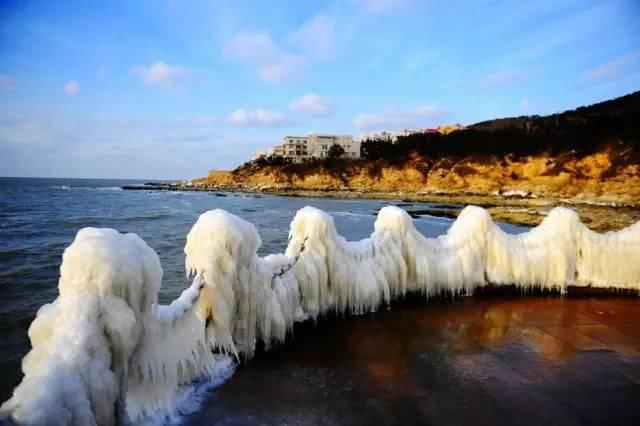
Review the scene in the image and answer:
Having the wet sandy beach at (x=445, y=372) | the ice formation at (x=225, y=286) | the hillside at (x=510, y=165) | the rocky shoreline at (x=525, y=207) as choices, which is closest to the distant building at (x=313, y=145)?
the hillside at (x=510, y=165)

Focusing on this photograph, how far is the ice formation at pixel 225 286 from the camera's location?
2.69 meters

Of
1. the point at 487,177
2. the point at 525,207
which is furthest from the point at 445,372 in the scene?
the point at 487,177

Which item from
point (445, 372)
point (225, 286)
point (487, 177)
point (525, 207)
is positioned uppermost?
point (487, 177)

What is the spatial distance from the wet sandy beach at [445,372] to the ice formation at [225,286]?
461 millimetres

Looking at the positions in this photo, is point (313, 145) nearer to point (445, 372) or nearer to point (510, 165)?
point (510, 165)

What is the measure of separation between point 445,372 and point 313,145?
126648 millimetres

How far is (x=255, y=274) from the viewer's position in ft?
16.8

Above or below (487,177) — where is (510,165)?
above

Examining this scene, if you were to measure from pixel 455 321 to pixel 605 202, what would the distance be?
4701 cm

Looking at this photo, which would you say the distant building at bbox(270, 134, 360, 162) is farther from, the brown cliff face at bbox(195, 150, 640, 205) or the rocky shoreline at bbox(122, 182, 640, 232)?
the rocky shoreline at bbox(122, 182, 640, 232)

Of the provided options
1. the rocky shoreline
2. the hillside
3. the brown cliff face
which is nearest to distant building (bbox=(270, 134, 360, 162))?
the hillside

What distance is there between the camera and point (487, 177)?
63719mm

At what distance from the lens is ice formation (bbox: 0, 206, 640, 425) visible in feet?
8.81

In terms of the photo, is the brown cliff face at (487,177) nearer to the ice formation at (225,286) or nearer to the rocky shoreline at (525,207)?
the rocky shoreline at (525,207)
